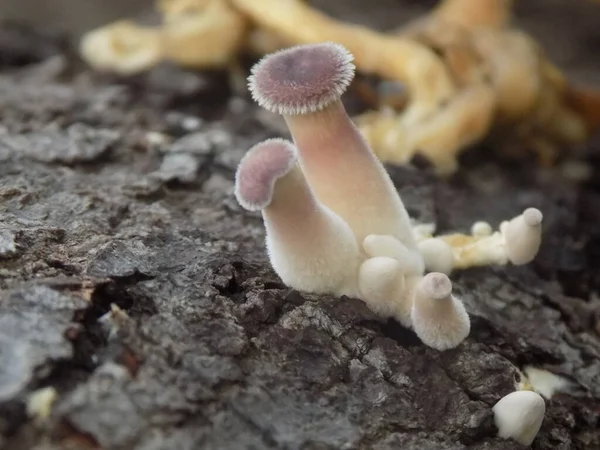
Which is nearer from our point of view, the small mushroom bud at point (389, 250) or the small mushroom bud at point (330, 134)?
the small mushroom bud at point (330, 134)

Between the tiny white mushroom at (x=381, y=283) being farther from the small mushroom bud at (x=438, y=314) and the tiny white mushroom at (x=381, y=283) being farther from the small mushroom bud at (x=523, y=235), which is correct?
the small mushroom bud at (x=523, y=235)

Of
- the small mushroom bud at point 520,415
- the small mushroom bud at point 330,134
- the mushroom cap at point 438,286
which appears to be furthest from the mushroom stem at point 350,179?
the small mushroom bud at point 520,415

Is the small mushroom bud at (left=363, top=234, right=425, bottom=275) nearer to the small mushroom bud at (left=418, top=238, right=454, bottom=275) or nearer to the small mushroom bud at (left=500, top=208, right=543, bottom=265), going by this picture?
the small mushroom bud at (left=418, top=238, right=454, bottom=275)

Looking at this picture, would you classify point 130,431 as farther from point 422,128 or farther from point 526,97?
point 526,97

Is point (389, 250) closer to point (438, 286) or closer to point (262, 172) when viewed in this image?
point (438, 286)

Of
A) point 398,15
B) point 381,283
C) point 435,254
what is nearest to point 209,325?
point 381,283

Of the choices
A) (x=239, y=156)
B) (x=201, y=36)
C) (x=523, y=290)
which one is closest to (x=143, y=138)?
(x=239, y=156)
